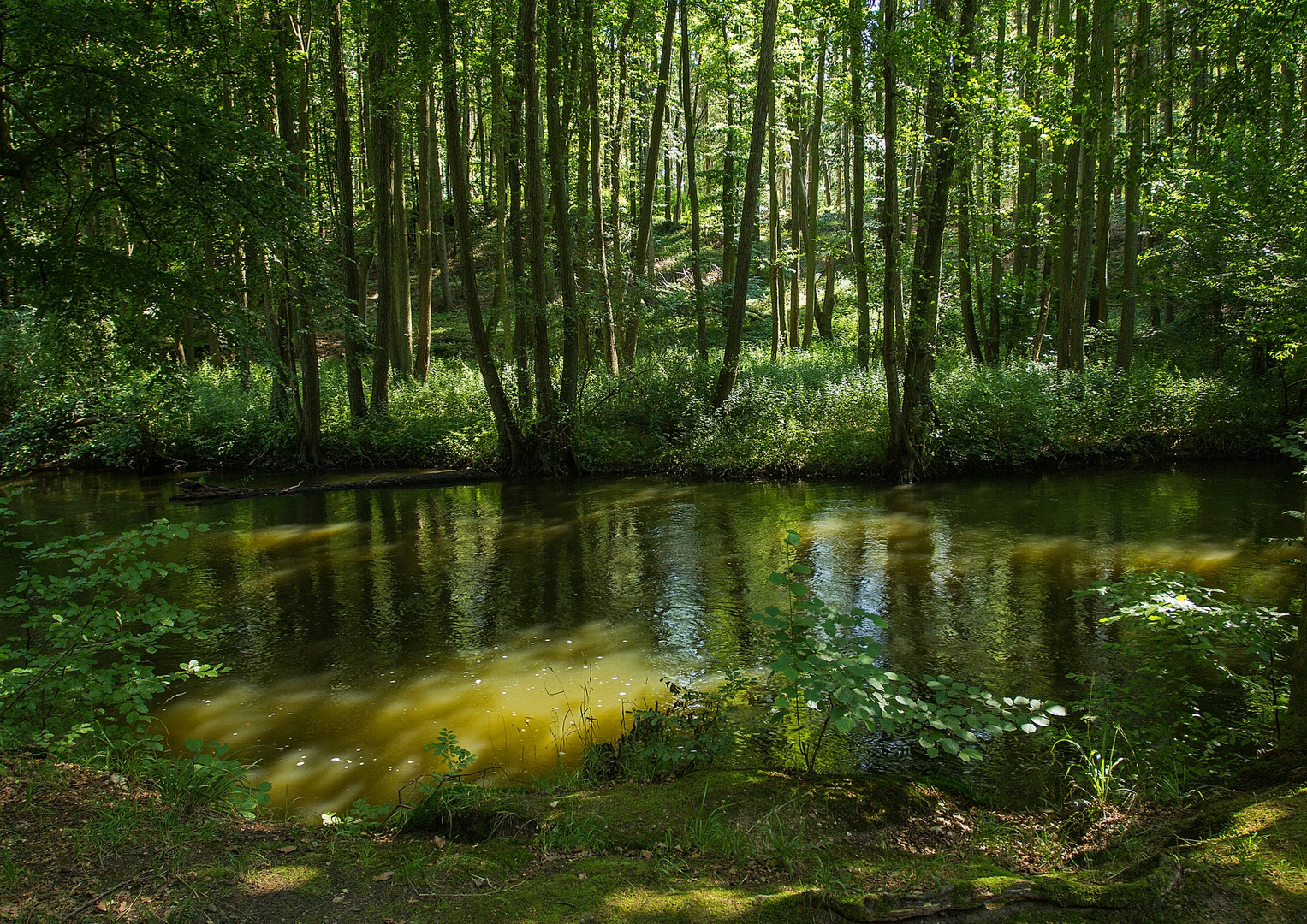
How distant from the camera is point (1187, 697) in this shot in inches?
195

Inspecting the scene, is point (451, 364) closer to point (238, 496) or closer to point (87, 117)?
point (238, 496)

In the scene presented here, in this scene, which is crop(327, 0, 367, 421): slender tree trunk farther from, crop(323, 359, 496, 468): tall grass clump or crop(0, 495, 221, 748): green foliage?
crop(0, 495, 221, 748): green foliage

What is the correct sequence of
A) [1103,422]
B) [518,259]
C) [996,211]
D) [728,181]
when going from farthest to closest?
[728,181] < [996,211] < [518,259] < [1103,422]

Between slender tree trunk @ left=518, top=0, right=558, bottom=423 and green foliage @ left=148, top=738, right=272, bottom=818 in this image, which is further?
slender tree trunk @ left=518, top=0, right=558, bottom=423

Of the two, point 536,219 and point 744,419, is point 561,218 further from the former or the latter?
point 744,419

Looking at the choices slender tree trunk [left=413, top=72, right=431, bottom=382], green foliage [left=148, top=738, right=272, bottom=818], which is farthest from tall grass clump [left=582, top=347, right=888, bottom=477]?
green foliage [left=148, top=738, right=272, bottom=818]

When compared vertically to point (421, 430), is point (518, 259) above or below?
above

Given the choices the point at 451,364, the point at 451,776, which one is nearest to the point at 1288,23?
the point at 451,776

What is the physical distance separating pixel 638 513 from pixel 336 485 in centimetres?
683

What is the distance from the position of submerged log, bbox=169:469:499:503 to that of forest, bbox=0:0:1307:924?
0.50 ft

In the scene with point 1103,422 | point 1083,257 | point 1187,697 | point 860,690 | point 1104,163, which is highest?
point 1104,163

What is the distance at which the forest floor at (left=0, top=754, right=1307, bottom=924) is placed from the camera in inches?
80.4

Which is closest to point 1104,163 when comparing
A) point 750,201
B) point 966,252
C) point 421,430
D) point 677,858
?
point 966,252

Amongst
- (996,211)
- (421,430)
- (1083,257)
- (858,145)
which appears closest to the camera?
(1083,257)
